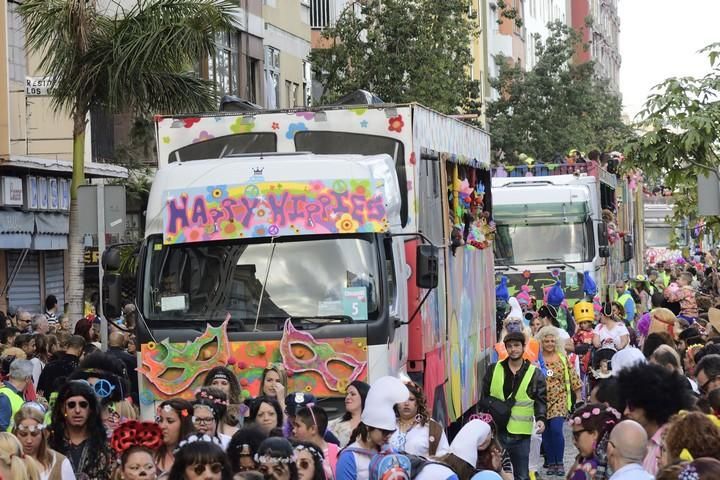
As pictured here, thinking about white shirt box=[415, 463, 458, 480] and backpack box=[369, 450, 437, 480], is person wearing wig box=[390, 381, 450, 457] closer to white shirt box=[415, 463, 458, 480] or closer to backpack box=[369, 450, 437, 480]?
backpack box=[369, 450, 437, 480]

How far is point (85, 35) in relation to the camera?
22062 mm

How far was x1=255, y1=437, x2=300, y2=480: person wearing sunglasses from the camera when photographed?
8.48 meters

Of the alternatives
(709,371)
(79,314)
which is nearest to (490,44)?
(79,314)

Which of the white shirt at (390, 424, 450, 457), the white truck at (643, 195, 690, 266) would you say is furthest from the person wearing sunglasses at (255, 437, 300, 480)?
the white truck at (643, 195, 690, 266)

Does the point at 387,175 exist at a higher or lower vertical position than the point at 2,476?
higher

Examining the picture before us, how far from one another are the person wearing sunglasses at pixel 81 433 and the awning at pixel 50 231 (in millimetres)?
17897

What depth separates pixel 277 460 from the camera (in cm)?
848

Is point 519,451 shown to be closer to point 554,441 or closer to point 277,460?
point 554,441

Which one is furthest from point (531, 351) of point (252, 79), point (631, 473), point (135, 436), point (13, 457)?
point (252, 79)

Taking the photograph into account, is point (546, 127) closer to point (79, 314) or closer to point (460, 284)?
point (79, 314)

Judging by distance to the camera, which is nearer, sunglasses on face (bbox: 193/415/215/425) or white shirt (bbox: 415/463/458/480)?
white shirt (bbox: 415/463/458/480)

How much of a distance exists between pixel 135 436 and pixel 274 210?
511 cm

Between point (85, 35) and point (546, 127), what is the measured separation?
34608 mm

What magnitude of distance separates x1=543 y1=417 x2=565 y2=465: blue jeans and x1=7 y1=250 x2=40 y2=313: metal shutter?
1409 centimetres
